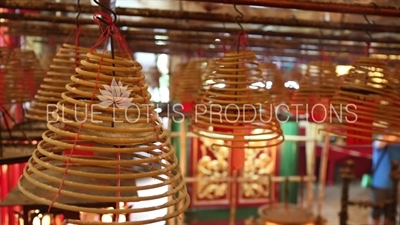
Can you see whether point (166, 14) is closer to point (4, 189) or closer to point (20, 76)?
point (20, 76)

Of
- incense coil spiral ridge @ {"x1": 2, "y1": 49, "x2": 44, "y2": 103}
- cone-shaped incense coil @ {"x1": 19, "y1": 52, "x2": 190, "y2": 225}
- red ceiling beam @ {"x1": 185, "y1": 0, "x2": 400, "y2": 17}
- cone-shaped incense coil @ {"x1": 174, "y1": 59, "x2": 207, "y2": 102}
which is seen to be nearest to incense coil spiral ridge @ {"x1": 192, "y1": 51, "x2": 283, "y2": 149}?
red ceiling beam @ {"x1": 185, "y1": 0, "x2": 400, "y2": 17}

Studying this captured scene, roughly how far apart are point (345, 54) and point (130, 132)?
9.98ft

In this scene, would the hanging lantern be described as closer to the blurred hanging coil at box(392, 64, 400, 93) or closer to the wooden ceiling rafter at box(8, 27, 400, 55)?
the blurred hanging coil at box(392, 64, 400, 93)

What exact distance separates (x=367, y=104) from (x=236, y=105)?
1.52 ft

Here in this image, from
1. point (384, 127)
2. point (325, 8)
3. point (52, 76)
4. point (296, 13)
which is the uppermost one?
point (296, 13)

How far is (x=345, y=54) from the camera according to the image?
3625mm

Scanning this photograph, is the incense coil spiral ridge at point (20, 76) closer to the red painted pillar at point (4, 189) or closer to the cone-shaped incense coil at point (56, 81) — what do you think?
the cone-shaped incense coil at point (56, 81)

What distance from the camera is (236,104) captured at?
1559 millimetres

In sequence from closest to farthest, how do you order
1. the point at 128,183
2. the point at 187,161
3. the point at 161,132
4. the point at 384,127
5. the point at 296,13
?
the point at 161,132
the point at 384,127
the point at 128,183
the point at 296,13
the point at 187,161

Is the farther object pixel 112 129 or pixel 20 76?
pixel 20 76

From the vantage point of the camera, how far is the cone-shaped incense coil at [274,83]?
2519 millimetres

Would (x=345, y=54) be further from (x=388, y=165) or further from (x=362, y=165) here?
(x=362, y=165)

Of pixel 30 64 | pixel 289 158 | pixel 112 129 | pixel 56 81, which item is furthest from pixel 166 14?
pixel 289 158

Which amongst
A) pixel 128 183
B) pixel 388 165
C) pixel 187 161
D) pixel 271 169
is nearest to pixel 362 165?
pixel 388 165
